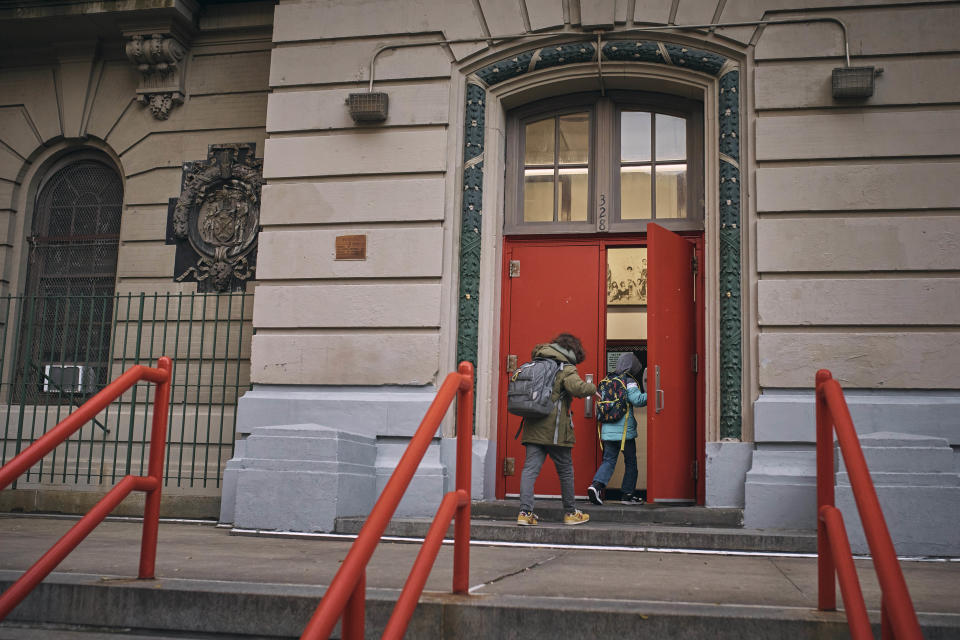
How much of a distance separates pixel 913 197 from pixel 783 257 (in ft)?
4.29

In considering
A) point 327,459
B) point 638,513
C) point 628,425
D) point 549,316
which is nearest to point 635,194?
point 549,316

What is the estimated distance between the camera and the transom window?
9.90m

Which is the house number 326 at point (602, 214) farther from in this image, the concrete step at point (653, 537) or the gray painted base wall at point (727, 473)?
the concrete step at point (653, 537)

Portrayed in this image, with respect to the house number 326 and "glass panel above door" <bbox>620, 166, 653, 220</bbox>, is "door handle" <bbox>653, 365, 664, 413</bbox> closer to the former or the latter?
the house number 326

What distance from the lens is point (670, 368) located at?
9172mm

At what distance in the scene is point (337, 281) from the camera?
31.3 ft

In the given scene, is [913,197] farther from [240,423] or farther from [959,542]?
[240,423]

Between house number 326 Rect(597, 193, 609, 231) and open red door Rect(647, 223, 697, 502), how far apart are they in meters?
0.84

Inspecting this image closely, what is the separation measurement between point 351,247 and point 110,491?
16.4ft

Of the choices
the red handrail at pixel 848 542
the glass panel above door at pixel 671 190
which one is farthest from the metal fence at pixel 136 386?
the red handrail at pixel 848 542

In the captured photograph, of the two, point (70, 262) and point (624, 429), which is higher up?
point (70, 262)

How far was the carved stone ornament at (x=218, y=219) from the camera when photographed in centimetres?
1122

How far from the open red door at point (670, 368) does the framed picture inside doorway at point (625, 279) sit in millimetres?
1364

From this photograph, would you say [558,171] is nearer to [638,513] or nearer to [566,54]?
[566,54]
